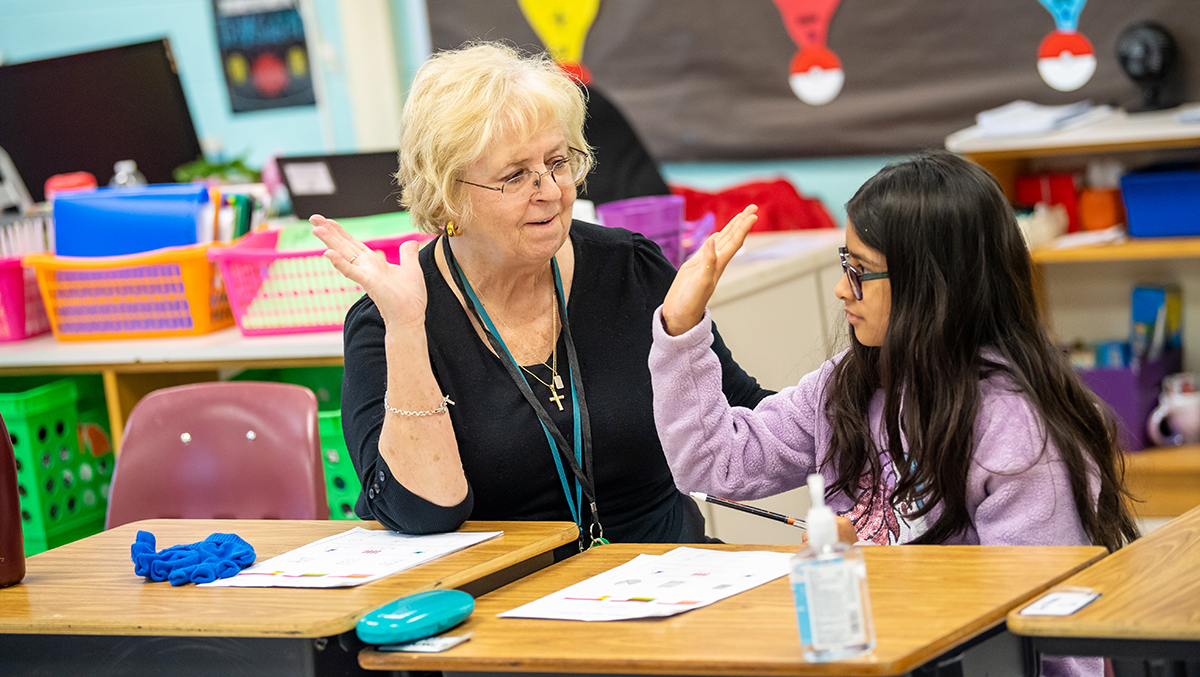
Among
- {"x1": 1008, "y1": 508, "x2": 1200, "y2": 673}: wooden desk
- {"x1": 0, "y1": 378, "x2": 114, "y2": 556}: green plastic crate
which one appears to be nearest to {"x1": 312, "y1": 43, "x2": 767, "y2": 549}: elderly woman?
{"x1": 1008, "y1": 508, "x2": 1200, "y2": 673}: wooden desk

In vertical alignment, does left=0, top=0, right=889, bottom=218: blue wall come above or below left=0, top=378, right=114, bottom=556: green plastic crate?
above

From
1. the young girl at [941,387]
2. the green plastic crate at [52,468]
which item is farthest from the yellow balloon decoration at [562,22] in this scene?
the young girl at [941,387]

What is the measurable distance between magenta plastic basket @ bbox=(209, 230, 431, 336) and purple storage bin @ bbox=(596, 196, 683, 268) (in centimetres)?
53

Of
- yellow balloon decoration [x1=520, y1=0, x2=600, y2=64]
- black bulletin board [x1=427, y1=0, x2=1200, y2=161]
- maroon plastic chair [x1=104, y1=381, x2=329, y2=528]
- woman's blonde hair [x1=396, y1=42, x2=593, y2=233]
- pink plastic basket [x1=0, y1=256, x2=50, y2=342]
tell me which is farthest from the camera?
yellow balloon decoration [x1=520, y1=0, x2=600, y2=64]

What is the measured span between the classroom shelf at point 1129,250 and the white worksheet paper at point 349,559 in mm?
2264

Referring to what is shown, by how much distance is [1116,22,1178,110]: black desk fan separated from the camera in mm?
3293

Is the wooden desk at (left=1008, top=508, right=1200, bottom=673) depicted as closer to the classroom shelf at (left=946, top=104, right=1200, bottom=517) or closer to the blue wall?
the classroom shelf at (left=946, top=104, right=1200, bottom=517)

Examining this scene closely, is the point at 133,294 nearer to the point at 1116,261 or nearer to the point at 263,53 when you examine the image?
the point at 263,53

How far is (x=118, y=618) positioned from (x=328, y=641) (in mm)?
258

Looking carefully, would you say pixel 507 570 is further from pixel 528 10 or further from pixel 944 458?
pixel 528 10

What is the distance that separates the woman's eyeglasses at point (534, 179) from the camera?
1831 millimetres

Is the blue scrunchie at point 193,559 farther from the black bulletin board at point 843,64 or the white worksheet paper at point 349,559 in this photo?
the black bulletin board at point 843,64

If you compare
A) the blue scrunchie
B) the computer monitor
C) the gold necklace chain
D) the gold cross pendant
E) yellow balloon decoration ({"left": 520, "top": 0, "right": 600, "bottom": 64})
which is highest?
yellow balloon decoration ({"left": 520, "top": 0, "right": 600, "bottom": 64})

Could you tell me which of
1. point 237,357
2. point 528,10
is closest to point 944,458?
point 237,357
